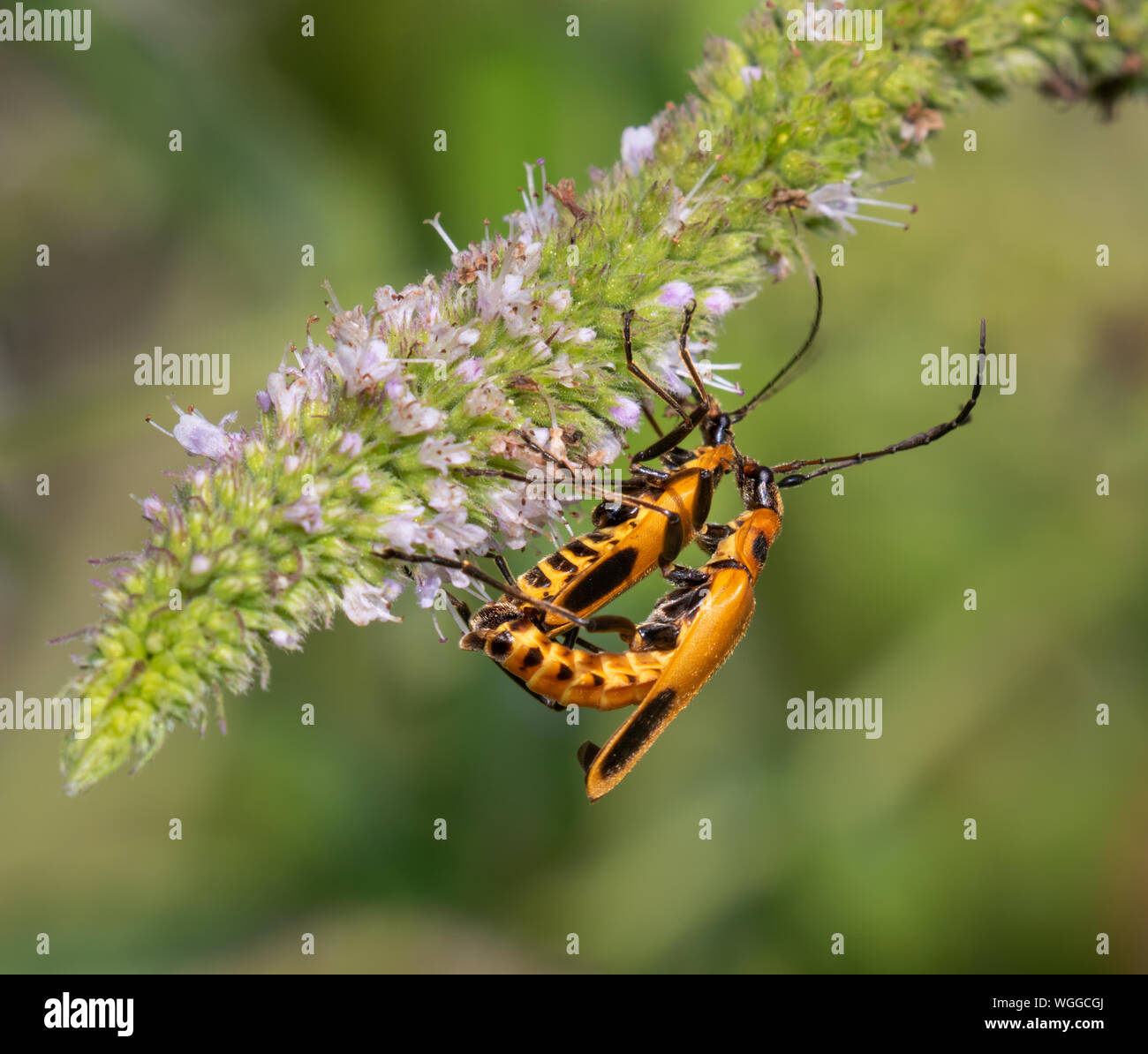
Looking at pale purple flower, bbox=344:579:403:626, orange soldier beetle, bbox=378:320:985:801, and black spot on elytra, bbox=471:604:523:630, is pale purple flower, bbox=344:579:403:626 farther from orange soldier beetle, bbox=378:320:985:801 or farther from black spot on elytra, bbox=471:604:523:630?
black spot on elytra, bbox=471:604:523:630

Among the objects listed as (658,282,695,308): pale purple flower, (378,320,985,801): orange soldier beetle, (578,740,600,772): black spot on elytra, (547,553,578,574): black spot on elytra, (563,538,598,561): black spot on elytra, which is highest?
(658,282,695,308): pale purple flower

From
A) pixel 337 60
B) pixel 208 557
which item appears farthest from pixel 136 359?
pixel 208 557

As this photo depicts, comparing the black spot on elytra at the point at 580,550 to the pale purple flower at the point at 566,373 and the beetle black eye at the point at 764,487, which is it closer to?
the pale purple flower at the point at 566,373

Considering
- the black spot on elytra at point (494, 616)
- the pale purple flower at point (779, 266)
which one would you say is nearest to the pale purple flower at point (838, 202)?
the pale purple flower at point (779, 266)

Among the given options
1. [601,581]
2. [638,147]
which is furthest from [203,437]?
[638,147]

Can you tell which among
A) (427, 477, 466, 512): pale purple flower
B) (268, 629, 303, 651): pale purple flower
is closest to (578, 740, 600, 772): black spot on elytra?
(427, 477, 466, 512): pale purple flower

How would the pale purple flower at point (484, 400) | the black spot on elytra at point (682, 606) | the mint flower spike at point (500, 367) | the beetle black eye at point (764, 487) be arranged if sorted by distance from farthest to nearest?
the beetle black eye at point (764, 487) → the black spot on elytra at point (682, 606) → the pale purple flower at point (484, 400) → the mint flower spike at point (500, 367)
